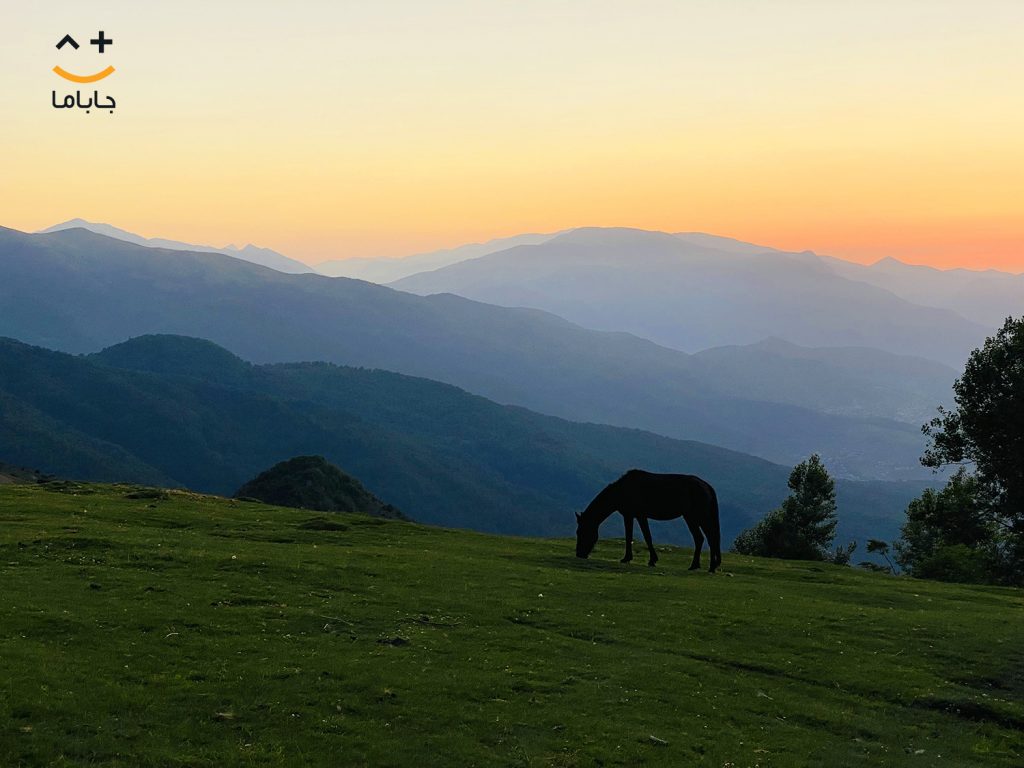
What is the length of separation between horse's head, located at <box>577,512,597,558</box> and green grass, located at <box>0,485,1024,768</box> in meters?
2.39

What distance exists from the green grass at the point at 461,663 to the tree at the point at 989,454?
30591 millimetres

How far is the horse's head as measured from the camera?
131ft

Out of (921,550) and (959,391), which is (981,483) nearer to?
(959,391)

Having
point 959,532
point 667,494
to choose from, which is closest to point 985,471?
point 959,532

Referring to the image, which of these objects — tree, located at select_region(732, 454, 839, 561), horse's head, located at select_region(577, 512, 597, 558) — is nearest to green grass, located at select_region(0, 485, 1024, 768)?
horse's head, located at select_region(577, 512, 597, 558)

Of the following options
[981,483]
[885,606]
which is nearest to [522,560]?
[885,606]

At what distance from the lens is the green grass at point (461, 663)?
17422 mm

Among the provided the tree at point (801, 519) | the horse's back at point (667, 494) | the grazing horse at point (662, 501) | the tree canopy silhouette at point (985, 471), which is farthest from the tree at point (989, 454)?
the horse's back at point (667, 494)

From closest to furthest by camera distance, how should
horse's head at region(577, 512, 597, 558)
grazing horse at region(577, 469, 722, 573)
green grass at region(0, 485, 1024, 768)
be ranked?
green grass at region(0, 485, 1024, 768) → grazing horse at region(577, 469, 722, 573) → horse's head at region(577, 512, 597, 558)

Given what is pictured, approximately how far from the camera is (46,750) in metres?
15.8

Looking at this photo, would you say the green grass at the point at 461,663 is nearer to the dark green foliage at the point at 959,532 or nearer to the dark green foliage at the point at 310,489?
the dark green foliage at the point at 959,532

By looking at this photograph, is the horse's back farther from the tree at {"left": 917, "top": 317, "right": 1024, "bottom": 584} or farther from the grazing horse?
the tree at {"left": 917, "top": 317, "right": 1024, "bottom": 584}

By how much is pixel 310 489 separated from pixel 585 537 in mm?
88271

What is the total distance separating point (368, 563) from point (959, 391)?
2146 inches
